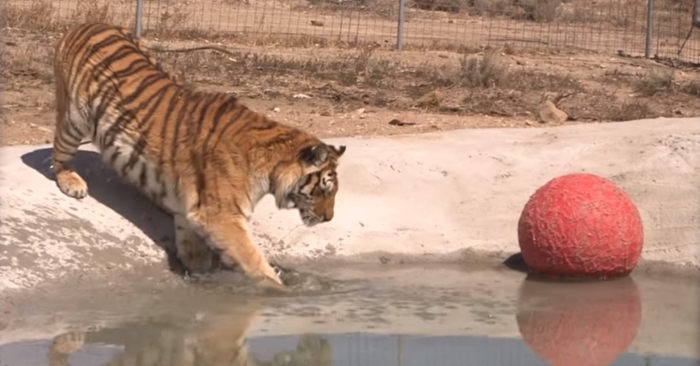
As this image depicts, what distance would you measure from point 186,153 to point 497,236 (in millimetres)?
2351

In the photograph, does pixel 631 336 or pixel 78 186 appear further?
pixel 78 186

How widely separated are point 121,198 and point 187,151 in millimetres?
898

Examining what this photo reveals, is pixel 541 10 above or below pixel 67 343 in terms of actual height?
above

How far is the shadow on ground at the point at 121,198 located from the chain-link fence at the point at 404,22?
8.25 m

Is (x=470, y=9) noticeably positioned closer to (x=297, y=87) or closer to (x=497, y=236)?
(x=297, y=87)

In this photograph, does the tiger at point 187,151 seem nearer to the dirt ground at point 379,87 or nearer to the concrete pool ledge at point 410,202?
the concrete pool ledge at point 410,202

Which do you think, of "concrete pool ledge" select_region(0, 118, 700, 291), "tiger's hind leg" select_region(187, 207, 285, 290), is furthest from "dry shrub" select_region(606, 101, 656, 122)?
"tiger's hind leg" select_region(187, 207, 285, 290)

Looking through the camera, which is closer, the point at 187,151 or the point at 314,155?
the point at 314,155

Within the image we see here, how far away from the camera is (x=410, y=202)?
9000 mm

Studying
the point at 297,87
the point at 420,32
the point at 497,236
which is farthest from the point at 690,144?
the point at 420,32

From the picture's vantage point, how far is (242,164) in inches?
300

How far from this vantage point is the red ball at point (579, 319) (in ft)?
21.4

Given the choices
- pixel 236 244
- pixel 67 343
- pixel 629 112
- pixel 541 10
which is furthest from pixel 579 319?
pixel 541 10

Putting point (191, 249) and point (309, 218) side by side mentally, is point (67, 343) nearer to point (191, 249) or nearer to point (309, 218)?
point (191, 249)
